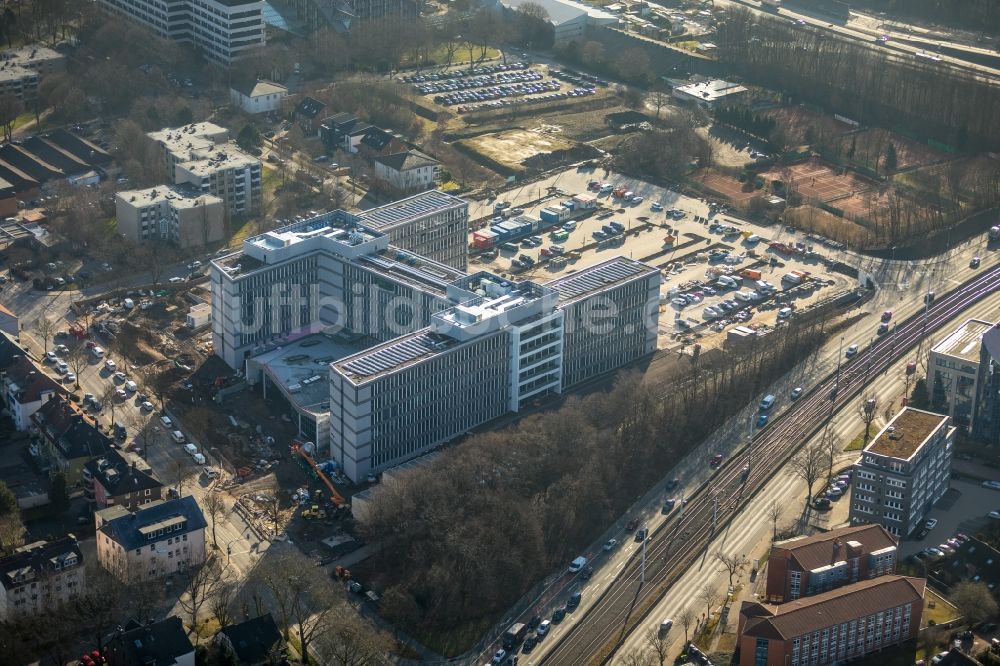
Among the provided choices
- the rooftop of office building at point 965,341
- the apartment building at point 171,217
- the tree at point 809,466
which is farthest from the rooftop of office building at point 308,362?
the rooftop of office building at point 965,341

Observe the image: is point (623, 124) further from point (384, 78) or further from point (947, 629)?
point (947, 629)

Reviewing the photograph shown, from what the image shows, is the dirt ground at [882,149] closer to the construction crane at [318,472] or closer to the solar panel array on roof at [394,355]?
the solar panel array on roof at [394,355]

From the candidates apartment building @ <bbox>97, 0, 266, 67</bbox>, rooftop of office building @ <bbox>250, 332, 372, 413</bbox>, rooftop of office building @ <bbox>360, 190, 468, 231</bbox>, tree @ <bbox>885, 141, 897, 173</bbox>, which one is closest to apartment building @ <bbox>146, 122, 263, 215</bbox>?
rooftop of office building @ <bbox>360, 190, 468, 231</bbox>

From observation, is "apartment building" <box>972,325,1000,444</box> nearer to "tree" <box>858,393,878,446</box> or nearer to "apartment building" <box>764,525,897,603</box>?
"tree" <box>858,393,878,446</box>

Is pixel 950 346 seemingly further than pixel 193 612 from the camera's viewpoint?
Yes

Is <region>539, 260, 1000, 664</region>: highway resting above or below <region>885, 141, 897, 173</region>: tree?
below

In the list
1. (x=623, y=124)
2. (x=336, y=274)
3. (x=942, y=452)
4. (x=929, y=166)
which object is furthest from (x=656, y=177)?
(x=942, y=452)

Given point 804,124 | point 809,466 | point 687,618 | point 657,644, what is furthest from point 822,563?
point 804,124
